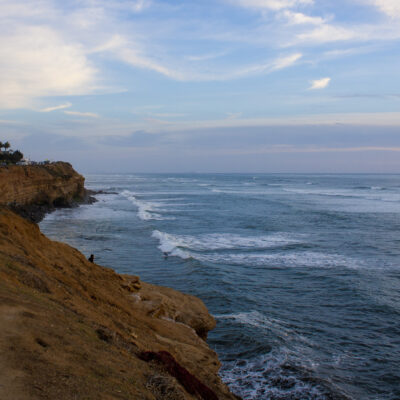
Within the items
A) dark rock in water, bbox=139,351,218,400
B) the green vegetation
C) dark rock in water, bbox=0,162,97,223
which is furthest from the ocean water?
the green vegetation

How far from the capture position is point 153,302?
542 inches

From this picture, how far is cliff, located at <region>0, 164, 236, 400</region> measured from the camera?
609cm

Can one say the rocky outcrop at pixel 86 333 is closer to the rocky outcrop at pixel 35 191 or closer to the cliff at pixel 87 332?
the cliff at pixel 87 332

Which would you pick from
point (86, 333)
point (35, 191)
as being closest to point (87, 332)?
point (86, 333)

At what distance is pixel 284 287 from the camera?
1969cm

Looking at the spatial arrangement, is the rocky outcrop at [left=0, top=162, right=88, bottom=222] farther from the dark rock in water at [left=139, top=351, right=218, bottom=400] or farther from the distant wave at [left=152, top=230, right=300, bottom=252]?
the dark rock in water at [left=139, top=351, right=218, bottom=400]

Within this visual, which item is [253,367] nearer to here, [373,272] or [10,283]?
[10,283]

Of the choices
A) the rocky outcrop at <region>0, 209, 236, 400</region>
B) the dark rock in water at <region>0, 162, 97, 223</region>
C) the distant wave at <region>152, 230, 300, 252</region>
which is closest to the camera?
the rocky outcrop at <region>0, 209, 236, 400</region>

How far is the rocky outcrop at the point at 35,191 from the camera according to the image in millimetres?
40547

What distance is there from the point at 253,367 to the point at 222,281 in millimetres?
8314

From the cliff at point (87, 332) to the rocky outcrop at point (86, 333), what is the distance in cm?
2

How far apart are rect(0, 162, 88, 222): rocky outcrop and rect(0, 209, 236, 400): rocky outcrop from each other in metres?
23.7

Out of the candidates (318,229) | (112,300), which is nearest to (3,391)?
(112,300)

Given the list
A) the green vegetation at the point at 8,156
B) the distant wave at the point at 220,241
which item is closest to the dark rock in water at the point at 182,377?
the distant wave at the point at 220,241
